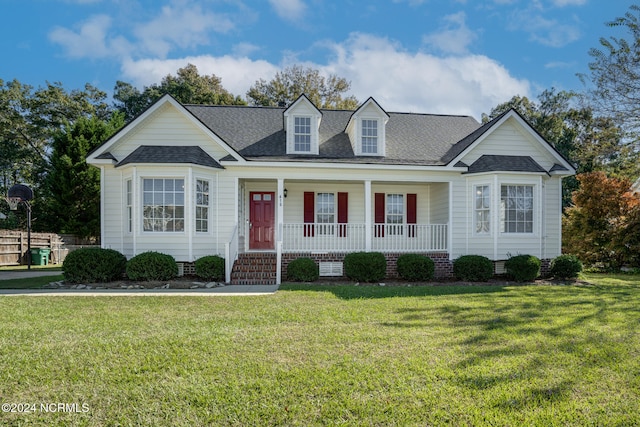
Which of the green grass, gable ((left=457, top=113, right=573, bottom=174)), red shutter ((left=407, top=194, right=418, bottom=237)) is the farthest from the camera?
red shutter ((left=407, top=194, right=418, bottom=237))

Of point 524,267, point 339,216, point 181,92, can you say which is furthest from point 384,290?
point 181,92

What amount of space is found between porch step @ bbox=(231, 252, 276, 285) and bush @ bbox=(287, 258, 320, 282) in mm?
644

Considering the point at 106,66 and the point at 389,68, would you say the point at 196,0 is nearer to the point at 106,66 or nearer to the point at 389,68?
the point at 389,68

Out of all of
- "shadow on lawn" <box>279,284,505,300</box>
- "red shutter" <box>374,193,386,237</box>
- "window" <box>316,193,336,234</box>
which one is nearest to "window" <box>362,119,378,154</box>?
"red shutter" <box>374,193,386,237</box>

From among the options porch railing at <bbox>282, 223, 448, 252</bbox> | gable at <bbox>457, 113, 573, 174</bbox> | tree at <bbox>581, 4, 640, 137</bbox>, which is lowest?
porch railing at <bbox>282, 223, 448, 252</bbox>

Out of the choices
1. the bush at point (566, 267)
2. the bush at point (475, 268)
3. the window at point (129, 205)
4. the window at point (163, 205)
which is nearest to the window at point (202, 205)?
the window at point (163, 205)

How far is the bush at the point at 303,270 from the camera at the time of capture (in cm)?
1209

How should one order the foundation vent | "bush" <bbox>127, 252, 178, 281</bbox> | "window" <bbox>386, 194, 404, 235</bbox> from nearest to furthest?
"bush" <bbox>127, 252, 178, 281</bbox>, the foundation vent, "window" <bbox>386, 194, 404, 235</bbox>

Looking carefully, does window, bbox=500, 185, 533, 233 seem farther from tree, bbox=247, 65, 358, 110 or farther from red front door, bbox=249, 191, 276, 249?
tree, bbox=247, 65, 358, 110

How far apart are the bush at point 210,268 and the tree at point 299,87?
2410 centimetres

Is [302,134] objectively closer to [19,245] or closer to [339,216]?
[339,216]

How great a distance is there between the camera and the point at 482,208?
1369 cm

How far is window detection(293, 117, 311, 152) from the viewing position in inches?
566

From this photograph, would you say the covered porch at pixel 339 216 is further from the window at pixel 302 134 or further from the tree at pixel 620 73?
the tree at pixel 620 73
